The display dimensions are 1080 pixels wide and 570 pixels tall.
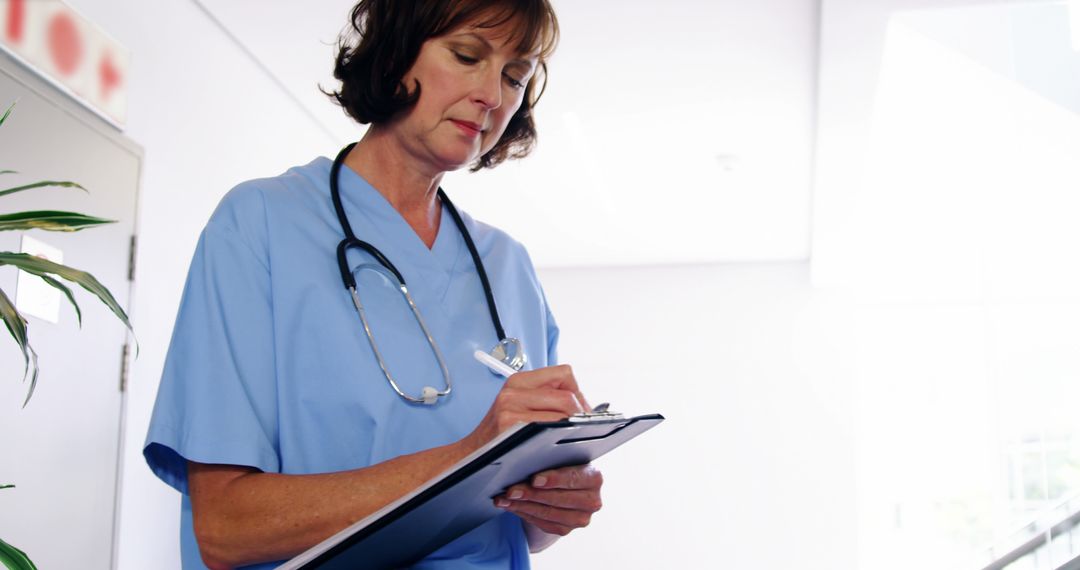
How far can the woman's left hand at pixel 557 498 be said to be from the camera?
93 cm

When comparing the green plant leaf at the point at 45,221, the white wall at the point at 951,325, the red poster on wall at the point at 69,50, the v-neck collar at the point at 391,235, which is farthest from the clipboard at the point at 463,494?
the white wall at the point at 951,325

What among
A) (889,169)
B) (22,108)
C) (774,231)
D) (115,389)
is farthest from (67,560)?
(774,231)

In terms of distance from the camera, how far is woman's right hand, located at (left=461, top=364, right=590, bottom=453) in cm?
81

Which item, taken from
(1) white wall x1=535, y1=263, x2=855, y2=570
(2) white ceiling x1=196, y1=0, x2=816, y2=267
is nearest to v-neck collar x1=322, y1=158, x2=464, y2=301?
(2) white ceiling x1=196, y1=0, x2=816, y2=267

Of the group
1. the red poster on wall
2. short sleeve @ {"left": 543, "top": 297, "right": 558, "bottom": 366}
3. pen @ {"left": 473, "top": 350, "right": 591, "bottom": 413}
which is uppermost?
the red poster on wall

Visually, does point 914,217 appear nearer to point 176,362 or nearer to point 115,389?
point 115,389

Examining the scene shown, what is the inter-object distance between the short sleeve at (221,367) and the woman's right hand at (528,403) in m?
0.21

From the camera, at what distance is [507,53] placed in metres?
1.16

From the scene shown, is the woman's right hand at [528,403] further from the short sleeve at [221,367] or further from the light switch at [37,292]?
the light switch at [37,292]

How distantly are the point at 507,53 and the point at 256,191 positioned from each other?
1.02 ft

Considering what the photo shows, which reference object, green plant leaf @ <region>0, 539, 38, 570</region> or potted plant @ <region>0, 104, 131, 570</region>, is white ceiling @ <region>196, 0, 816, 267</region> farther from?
green plant leaf @ <region>0, 539, 38, 570</region>

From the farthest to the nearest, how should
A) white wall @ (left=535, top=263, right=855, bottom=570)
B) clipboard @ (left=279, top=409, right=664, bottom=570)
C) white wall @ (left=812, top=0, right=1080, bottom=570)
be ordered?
white wall @ (left=535, top=263, right=855, bottom=570), white wall @ (left=812, top=0, right=1080, bottom=570), clipboard @ (left=279, top=409, right=664, bottom=570)

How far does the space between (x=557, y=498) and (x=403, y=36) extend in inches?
20.3

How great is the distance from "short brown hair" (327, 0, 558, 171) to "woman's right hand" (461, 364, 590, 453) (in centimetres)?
42
